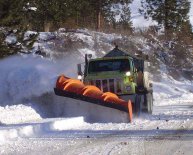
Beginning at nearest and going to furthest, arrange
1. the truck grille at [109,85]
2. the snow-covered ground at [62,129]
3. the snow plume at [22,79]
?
the snow-covered ground at [62,129]
the truck grille at [109,85]
the snow plume at [22,79]

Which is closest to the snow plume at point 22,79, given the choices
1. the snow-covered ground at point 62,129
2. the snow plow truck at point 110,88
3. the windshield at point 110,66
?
the snow-covered ground at point 62,129

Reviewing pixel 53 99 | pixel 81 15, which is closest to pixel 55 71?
pixel 53 99

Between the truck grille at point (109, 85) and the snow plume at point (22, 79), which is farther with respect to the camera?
the snow plume at point (22, 79)

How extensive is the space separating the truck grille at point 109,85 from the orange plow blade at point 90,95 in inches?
26.7

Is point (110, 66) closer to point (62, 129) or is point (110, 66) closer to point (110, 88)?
point (110, 88)

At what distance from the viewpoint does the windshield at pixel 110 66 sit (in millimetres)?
16828

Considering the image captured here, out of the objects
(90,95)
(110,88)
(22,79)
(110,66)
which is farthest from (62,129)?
(22,79)

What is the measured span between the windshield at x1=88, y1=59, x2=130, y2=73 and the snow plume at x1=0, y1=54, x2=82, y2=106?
3463mm

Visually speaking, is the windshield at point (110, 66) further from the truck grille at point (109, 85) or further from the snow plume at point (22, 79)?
the snow plume at point (22, 79)

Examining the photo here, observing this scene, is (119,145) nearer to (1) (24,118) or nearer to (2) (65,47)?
(1) (24,118)

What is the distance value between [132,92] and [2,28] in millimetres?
12492

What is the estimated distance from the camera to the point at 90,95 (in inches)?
599

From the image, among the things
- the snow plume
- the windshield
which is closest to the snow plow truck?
the windshield

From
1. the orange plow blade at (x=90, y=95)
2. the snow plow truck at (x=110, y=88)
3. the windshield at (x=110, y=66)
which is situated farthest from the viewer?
the windshield at (x=110, y=66)
